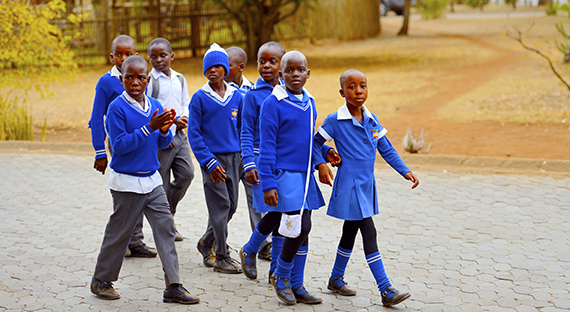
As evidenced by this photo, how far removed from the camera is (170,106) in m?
5.11

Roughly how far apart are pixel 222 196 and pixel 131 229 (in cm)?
78

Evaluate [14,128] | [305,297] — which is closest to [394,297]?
[305,297]

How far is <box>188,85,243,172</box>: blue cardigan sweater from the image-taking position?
4.55 metres

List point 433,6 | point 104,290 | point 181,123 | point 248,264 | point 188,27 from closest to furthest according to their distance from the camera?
point 104,290 < point 248,264 < point 181,123 < point 188,27 < point 433,6

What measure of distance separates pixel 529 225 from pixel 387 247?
1497mm

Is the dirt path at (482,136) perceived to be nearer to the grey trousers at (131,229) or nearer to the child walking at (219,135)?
the child walking at (219,135)

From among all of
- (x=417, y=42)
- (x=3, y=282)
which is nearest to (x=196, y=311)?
(x=3, y=282)

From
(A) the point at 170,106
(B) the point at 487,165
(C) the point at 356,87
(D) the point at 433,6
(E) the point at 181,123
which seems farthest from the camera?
(D) the point at 433,6

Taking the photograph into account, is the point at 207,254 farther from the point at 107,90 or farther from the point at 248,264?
the point at 107,90

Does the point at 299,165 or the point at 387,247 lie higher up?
the point at 299,165

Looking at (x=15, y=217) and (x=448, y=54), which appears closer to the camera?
(x=15, y=217)

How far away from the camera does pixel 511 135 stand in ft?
32.1

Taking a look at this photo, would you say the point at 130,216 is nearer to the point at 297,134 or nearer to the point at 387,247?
the point at 297,134

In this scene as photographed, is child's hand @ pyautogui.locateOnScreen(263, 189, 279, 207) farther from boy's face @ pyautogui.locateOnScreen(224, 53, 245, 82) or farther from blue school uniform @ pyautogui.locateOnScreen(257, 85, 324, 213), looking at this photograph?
boy's face @ pyautogui.locateOnScreen(224, 53, 245, 82)
